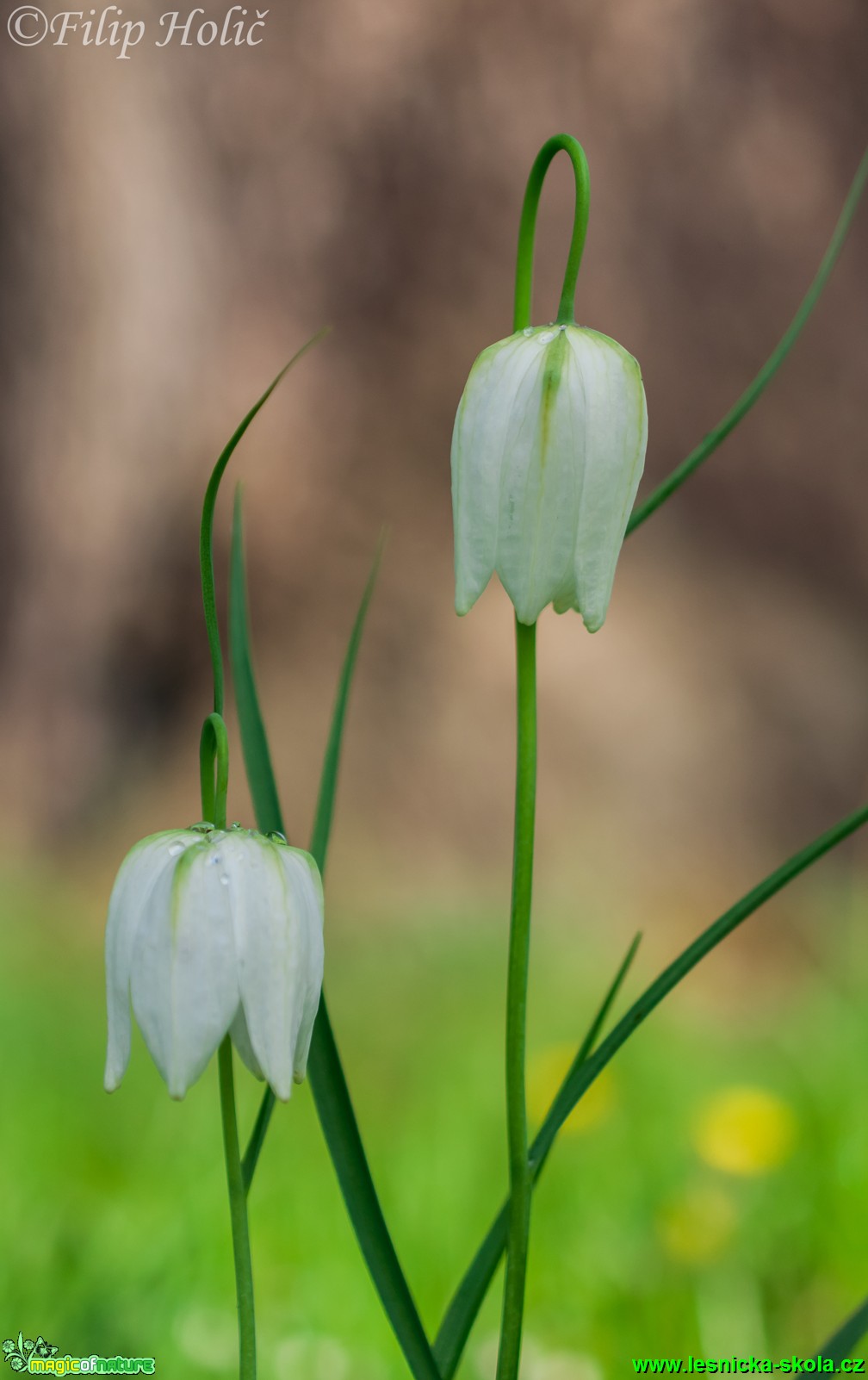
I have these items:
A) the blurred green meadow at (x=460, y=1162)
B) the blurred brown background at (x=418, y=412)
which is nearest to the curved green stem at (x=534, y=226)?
the blurred green meadow at (x=460, y=1162)

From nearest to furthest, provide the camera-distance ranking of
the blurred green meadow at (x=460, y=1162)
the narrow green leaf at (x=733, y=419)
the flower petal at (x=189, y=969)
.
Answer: the flower petal at (x=189, y=969), the narrow green leaf at (x=733, y=419), the blurred green meadow at (x=460, y=1162)

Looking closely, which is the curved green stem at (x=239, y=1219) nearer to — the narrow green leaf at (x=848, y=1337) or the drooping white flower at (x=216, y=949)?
the drooping white flower at (x=216, y=949)

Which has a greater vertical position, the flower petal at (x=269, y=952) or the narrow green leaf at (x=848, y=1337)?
the flower petal at (x=269, y=952)

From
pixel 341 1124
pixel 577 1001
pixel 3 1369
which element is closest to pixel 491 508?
pixel 341 1124

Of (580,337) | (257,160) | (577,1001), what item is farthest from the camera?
(257,160)

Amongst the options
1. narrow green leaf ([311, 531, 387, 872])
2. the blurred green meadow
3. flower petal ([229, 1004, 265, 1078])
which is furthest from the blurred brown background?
flower petal ([229, 1004, 265, 1078])

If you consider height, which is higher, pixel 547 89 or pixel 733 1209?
pixel 547 89

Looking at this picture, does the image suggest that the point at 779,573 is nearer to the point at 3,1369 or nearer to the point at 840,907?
the point at 840,907

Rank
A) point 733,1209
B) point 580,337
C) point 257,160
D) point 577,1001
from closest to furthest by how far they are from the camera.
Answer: point 580,337, point 733,1209, point 577,1001, point 257,160
